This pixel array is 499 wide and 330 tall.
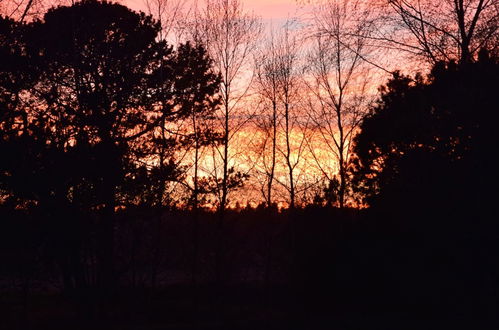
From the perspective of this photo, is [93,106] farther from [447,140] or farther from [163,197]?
[447,140]

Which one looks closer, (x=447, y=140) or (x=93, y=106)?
(x=447, y=140)

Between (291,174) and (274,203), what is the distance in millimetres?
1851

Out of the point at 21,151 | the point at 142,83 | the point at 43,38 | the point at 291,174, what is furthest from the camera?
the point at 291,174

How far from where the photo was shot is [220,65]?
26.7 meters

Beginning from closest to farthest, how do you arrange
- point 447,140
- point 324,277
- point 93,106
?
point 447,140
point 93,106
point 324,277

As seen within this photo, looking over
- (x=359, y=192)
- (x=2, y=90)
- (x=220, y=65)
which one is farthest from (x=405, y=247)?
(x=220, y=65)

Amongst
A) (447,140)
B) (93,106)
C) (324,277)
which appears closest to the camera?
(447,140)

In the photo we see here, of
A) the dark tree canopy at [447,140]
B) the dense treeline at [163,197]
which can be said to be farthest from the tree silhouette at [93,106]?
the dark tree canopy at [447,140]

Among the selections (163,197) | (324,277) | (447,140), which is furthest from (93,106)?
(447,140)

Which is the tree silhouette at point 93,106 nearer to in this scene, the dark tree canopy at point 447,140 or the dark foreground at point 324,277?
the dark foreground at point 324,277

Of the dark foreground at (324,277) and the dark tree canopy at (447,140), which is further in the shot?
the dark tree canopy at (447,140)

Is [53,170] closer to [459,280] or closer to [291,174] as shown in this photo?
[459,280]

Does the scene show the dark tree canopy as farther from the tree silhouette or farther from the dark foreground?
the tree silhouette

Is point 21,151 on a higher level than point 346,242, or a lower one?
higher
